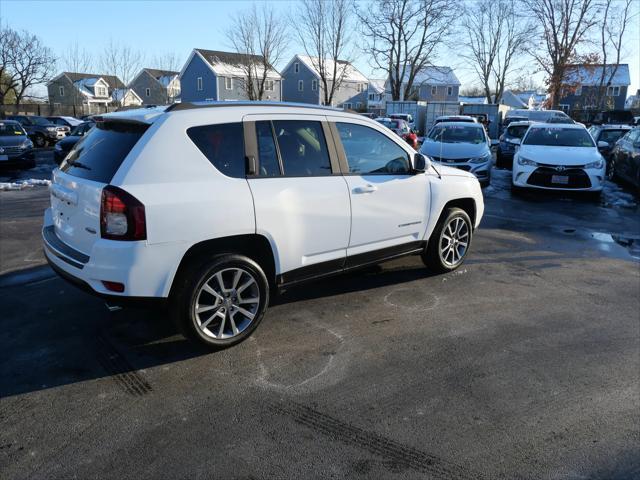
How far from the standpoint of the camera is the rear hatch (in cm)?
348

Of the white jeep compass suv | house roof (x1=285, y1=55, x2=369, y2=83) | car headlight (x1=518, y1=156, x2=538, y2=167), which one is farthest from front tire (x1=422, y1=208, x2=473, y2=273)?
house roof (x1=285, y1=55, x2=369, y2=83)

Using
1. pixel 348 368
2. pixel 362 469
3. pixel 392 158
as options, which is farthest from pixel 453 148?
pixel 362 469

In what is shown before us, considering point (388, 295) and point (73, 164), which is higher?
point (73, 164)

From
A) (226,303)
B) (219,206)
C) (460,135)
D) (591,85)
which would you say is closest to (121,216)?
(219,206)

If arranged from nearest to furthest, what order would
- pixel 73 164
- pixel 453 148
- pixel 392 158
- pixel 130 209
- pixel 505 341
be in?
pixel 130 209, pixel 73 164, pixel 505 341, pixel 392 158, pixel 453 148

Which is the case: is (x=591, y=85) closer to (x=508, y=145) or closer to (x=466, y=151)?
(x=508, y=145)

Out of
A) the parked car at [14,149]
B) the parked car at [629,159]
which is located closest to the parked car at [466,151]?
the parked car at [629,159]

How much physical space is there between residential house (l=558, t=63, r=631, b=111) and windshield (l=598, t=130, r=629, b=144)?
2328 centimetres

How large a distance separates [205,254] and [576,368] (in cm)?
299

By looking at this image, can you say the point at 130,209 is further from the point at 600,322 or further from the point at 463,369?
the point at 600,322

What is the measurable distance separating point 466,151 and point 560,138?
2255mm

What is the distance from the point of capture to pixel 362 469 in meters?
2.65

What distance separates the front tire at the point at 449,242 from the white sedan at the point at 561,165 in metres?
5.85

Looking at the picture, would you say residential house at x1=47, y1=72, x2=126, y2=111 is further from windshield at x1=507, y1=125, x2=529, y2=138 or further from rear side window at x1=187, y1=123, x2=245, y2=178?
rear side window at x1=187, y1=123, x2=245, y2=178
